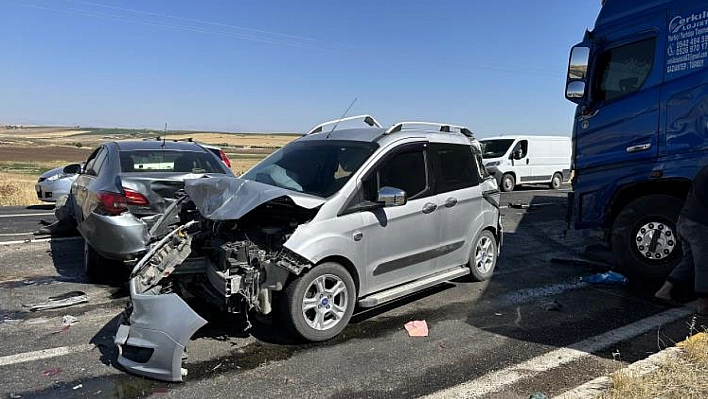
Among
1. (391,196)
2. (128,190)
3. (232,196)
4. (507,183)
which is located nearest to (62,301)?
(128,190)

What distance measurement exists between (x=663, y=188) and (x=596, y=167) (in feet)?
2.69

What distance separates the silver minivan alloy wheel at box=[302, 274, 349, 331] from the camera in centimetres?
439

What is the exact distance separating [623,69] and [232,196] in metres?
5.06

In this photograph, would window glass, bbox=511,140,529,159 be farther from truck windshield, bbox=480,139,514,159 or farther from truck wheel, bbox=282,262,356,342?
truck wheel, bbox=282,262,356,342

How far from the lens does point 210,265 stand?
4.62 meters

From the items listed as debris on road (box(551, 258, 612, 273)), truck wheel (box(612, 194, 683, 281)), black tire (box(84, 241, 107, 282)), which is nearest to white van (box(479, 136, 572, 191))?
debris on road (box(551, 258, 612, 273))

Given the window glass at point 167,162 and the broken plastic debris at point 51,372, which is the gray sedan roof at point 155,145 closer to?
the window glass at point 167,162

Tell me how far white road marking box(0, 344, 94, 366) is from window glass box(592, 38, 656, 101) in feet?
21.0

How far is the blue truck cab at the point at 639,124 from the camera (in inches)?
227

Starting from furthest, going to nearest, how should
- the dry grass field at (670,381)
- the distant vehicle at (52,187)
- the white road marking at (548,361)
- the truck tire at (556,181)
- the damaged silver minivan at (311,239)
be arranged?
the truck tire at (556,181) → the distant vehicle at (52,187) → the damaged silver minivan at (311,239) → the white road marking at (548,361) → the dry grass field at (670,381)

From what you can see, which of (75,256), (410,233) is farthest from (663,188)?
(75,256)

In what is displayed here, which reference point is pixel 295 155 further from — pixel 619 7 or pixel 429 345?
pixel 619 7

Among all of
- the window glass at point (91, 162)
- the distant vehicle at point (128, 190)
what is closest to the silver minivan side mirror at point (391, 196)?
the distant vehicle at point (128, 190)

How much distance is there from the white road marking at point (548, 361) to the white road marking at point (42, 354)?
9.20 ft
